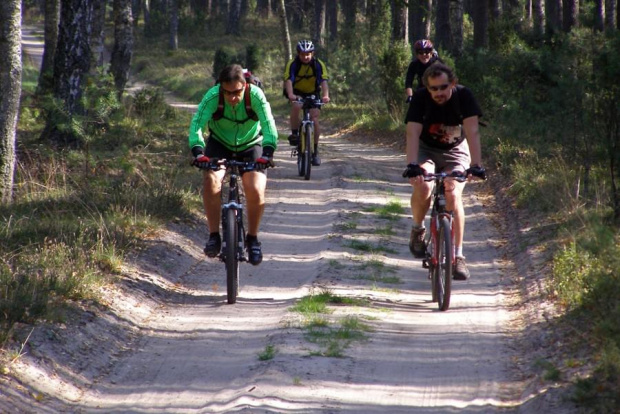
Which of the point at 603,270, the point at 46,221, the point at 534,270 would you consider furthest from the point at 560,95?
the point at 46,221

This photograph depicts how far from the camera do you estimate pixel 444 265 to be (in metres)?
7.27

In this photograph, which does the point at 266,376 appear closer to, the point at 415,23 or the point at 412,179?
the point at 412,179

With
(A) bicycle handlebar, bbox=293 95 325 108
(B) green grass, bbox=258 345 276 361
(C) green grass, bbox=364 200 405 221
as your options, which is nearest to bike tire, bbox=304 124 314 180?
(A) bicycle handlebar, bbox=293 95 325 108


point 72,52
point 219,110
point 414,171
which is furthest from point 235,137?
point 72,52

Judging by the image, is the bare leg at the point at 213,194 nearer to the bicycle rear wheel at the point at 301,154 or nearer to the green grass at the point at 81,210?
the green grass at the point at 81,210

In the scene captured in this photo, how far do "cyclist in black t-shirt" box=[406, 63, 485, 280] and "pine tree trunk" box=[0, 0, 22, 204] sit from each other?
5262 millimetres

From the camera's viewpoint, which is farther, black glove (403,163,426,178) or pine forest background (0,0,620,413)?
black glove (403,163,426,178)

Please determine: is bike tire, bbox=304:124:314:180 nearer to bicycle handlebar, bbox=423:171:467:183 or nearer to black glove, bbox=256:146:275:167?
black glove, bbox=256:146:275:167

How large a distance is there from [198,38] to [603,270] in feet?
162

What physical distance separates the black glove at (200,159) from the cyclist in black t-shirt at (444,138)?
1.72m

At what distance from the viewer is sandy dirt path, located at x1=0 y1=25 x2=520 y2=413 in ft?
18.1

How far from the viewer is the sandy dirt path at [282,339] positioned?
552 cm

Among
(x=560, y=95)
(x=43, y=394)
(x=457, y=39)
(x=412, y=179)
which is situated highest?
(x=457, y=39)

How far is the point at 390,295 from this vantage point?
7871mm
